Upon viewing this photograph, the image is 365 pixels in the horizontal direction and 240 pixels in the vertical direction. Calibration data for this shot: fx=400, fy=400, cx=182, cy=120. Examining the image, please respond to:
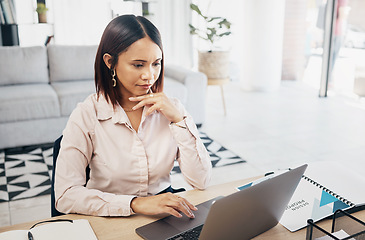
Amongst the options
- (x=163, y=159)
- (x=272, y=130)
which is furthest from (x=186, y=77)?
(x=163, y=159)

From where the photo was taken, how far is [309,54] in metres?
6.11

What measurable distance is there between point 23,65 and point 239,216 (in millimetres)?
3241

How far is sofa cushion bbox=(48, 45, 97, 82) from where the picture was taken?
146 inches

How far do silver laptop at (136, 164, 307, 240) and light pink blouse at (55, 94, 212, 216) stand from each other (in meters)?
0.26

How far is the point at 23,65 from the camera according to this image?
3.58m

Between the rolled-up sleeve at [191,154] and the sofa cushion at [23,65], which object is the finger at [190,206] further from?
the sofa cushion at [23,65]

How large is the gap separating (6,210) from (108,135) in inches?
54.1

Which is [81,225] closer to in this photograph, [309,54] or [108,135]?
[108,135]

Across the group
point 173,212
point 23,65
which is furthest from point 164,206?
point 23,65

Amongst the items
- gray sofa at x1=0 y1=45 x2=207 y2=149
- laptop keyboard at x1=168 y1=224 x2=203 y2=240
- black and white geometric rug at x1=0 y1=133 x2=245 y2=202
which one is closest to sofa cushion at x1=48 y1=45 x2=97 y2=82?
gray sofa at x1=0 y1=45 x2=207 y2=149

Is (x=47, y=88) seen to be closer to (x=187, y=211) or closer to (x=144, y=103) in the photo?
(x=144, y=103)

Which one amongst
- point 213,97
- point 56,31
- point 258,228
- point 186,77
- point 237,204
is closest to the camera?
point 237,204

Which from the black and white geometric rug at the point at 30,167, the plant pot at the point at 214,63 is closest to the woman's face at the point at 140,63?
the black and white geometric rug at the point at 30,167

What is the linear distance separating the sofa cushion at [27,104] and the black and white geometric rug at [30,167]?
274mm
